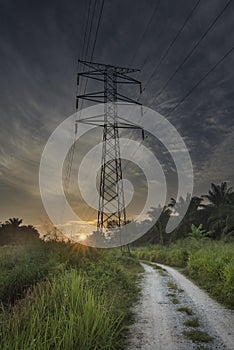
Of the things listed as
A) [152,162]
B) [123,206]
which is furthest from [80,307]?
[152,162]

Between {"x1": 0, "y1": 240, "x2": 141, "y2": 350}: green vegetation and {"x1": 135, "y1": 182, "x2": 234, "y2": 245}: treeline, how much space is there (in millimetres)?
22117

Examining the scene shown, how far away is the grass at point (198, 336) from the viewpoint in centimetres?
450

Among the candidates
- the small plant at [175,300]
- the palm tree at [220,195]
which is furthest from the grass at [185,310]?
the palm tree at [220,195]

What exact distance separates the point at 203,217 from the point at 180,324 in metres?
39.5

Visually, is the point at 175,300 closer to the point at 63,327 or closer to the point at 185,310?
the point at 185,310

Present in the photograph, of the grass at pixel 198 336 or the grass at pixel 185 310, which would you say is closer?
the grass at pixel 198 336

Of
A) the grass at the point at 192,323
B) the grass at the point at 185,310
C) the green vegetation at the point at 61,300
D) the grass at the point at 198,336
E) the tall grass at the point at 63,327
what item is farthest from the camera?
the grass at the point at 185,310

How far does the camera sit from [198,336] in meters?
4.60

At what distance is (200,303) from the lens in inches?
284

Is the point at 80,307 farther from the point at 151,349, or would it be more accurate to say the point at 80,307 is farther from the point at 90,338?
the point at 151,349

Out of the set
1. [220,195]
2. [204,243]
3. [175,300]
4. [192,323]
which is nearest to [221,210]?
[220,195]

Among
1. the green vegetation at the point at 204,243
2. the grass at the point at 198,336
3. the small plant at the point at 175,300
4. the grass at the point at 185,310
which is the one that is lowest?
the grass at the point at 198,336

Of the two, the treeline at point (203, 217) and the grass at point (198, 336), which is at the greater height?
the treeline at point (203, 217)

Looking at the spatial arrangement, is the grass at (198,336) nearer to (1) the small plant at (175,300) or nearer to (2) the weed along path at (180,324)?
(2) the weed along path at (180,324)
